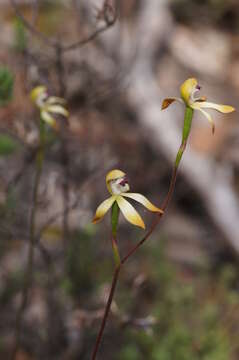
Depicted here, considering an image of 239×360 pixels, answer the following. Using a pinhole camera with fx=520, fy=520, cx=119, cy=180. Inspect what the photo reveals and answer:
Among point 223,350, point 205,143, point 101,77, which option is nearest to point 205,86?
point 205,143

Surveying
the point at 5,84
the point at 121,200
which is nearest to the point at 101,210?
the point at 121,200

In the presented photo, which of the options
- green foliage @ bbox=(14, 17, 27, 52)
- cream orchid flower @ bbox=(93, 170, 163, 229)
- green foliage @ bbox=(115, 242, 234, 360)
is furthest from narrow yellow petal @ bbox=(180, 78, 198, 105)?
green foliage @ bbox=(115, 242, 234, 360)

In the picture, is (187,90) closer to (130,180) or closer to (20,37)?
(20,37)

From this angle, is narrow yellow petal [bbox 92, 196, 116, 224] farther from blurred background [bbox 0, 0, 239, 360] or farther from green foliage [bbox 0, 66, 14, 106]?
green foliage [bbox 0, 66, 14, 106]

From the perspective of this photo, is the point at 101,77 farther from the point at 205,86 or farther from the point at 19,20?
the point at 19,20

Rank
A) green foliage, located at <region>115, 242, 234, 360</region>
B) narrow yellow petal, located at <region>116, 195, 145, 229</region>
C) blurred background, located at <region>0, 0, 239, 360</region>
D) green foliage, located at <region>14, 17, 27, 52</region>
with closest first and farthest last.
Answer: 1. narrow yellow petal, located at <region>116, 195, 145, 229</region>
2. green foliage, located at <region>14, 17, 27, 52</region>
3. blurred background, located at <region>0, 0, 239, 360</region>
4. green foliage, located at <region>115, 242, 234, 360</region>

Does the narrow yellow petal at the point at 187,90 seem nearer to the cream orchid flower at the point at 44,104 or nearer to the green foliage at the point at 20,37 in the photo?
the cream orchid flower at the point at 44,104

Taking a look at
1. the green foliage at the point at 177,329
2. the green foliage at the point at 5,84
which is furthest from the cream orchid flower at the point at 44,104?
the green foliage at the point at 177,329
